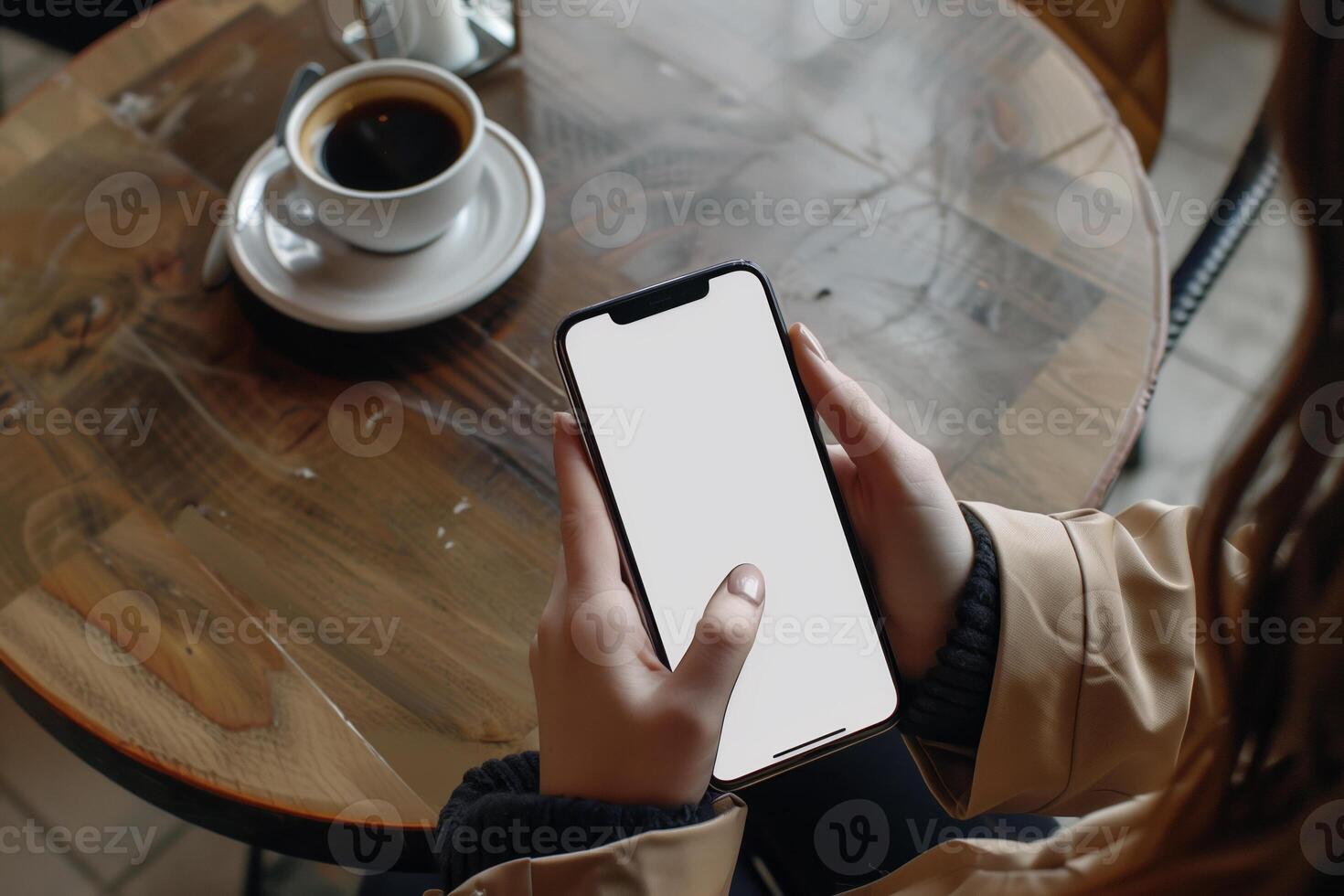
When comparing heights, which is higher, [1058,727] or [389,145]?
[389,145]

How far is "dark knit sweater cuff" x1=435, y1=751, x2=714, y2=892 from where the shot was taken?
16.7 inches

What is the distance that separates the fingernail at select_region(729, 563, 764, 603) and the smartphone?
0.19 ft

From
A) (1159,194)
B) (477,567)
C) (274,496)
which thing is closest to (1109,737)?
(477,567)

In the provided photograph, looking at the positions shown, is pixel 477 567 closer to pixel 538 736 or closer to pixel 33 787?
pixel 538 736

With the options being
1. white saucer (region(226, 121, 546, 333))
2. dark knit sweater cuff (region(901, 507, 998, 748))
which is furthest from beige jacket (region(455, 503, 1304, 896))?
white saucer (region(226, 121, 546, 333))

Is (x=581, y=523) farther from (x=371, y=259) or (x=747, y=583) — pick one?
(x=371, y=259)

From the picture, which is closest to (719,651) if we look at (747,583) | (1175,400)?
(747,583)

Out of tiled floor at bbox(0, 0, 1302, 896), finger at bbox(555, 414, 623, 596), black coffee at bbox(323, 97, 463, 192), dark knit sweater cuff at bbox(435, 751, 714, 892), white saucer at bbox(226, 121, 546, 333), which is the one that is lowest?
tiled floor at bbox(0, 0, 1302, 896)

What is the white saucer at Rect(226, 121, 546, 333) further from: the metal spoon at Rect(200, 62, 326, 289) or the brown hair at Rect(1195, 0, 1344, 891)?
the brown hair at Rect(1195, 0, 1344, 891)

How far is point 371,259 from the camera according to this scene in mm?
639

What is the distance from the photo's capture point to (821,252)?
663 mm

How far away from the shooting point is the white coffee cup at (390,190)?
0.59m

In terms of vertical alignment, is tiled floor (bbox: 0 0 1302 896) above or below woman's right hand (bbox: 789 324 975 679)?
below

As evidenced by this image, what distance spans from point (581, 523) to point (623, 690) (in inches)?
3.8
